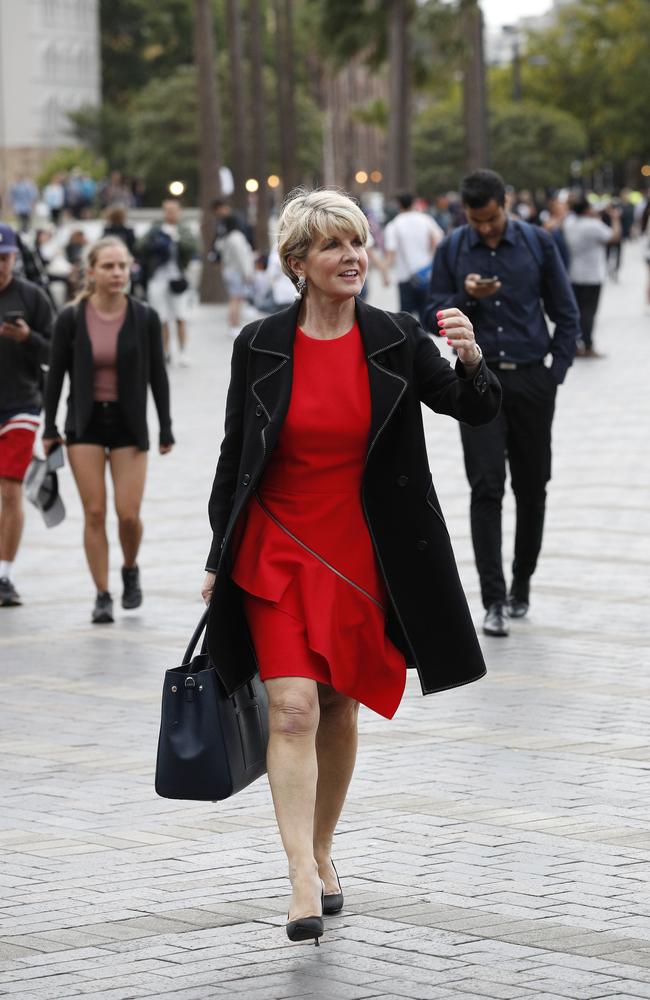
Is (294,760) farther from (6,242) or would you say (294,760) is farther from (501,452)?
(6,242)

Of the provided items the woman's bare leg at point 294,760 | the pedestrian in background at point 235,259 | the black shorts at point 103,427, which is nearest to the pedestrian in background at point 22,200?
the pedestrian in background at point 235,259

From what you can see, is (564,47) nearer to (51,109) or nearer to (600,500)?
(51,109)

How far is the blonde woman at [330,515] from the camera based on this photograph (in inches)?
186

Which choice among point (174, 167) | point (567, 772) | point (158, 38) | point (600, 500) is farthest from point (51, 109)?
point (567, 772)

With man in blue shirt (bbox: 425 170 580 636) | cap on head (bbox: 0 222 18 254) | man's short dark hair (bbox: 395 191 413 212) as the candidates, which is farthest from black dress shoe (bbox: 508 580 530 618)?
man's short dark hair (bbox: 395 191 413 212)

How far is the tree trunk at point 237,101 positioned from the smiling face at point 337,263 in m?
35.4

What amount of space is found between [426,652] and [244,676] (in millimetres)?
444

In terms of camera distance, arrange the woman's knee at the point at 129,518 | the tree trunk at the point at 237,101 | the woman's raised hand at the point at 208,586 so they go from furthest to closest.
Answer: the tree trunk at the point at 237,101 → the woman's knee at the point at 129,518 → the woman's raised hand at the point at 208,586

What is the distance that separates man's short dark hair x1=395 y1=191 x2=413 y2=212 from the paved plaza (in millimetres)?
11801

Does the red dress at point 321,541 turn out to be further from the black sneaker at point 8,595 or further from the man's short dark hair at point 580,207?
the man's short dark hair at point 580,207

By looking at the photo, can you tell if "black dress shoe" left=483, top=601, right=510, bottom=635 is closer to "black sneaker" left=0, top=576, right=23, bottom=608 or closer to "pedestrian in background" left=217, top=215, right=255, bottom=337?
"black sneaker" left=0, top=576, right=23, bottom=608

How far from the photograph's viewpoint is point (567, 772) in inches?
256

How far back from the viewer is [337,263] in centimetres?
476

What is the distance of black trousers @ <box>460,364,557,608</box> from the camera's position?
8.88m
